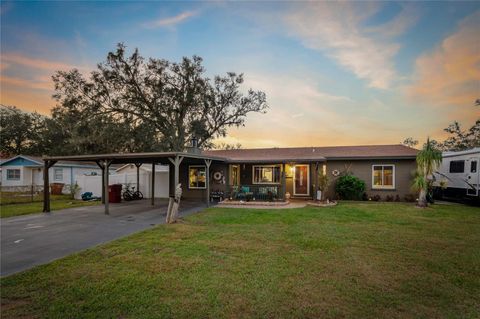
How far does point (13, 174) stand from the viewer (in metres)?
22.5

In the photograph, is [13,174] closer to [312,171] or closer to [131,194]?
[131,194]

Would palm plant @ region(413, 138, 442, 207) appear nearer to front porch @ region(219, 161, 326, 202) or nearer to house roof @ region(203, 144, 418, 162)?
house roof @ region(203, 144, 418, 162)

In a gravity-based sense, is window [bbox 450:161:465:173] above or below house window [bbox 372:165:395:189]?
above

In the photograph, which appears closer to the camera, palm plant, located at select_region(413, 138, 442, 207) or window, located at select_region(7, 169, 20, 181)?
palm plant, located at select_region(413, 138, 442, 207)

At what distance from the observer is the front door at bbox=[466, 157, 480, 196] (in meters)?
11.4

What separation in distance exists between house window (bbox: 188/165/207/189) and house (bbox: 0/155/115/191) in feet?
36.6

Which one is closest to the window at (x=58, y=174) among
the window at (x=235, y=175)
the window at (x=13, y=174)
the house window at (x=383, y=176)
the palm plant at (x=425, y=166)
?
the window at (x=13, y=174)

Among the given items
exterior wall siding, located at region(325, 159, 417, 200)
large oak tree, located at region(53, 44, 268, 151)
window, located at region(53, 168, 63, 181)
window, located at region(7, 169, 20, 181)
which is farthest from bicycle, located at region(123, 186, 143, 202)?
window, located at region(7, 169, 20, 181)

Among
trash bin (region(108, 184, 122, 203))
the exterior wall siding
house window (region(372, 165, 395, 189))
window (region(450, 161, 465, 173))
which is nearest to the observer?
window (region(450, 161, 465, 173))

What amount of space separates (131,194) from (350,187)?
44.8ft

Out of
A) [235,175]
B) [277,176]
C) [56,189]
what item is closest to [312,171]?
[277,176]

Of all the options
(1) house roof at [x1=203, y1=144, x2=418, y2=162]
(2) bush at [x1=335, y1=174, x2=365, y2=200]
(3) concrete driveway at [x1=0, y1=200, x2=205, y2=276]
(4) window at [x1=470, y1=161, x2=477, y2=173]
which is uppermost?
(1) house roof at [x1=203, y1=144, x2=418, y2=162]

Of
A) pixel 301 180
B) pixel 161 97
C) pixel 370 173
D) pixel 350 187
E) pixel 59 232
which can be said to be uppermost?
pixel 161 97

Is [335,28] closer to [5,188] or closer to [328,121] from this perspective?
[328,121]
